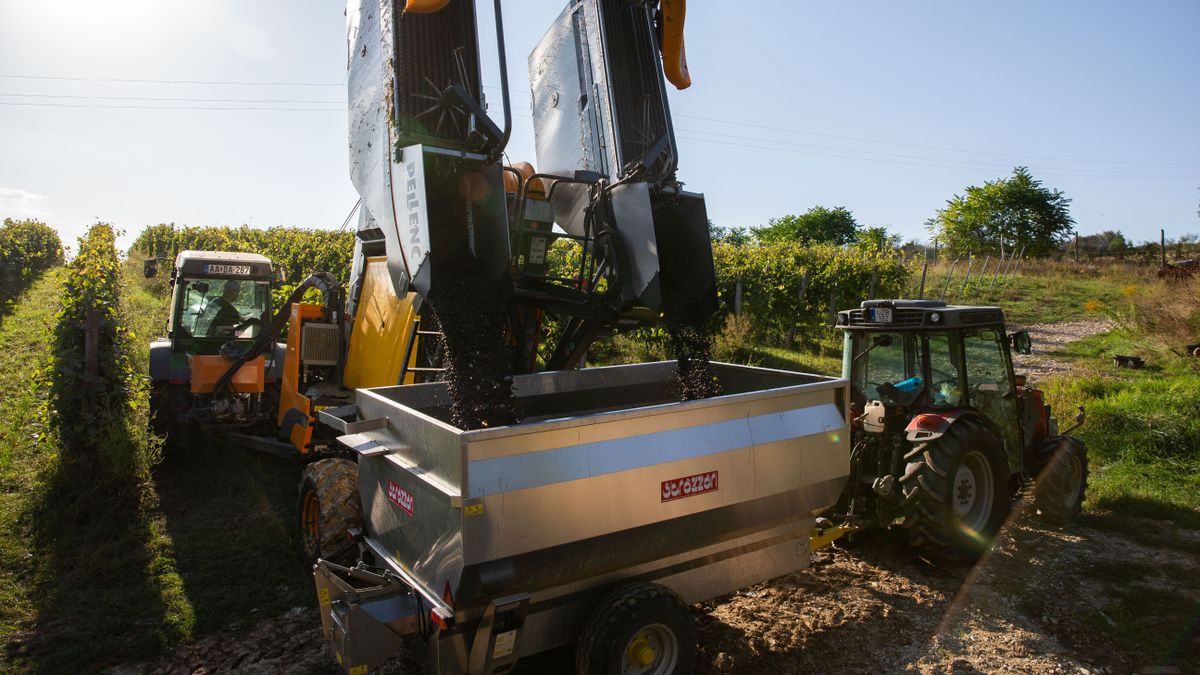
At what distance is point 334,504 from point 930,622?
3.51 meters

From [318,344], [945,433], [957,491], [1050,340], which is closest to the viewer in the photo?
[945,433]

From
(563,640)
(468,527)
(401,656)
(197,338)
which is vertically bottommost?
(401,656)

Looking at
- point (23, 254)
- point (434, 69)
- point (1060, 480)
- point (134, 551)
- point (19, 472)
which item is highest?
point (23, 254)

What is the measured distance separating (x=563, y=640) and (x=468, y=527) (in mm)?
817

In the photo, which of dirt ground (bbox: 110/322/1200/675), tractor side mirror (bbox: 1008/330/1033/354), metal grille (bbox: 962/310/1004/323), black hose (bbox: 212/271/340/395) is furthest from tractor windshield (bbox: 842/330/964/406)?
black hose (bbox: 212/271/340/395)

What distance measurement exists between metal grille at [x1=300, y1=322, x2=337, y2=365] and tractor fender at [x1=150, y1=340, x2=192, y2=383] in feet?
8.29

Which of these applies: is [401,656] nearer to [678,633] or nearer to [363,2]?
[678,633]

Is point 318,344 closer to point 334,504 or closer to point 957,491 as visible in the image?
point 334,504

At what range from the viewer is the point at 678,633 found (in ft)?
10.8

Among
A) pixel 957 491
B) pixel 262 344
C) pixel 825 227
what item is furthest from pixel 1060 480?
pixel 825 227

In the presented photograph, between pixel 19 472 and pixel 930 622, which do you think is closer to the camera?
pixel 930 622

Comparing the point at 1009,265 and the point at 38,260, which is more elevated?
the point at 38,260

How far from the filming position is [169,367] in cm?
811

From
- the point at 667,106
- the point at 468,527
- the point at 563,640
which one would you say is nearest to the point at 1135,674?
the point at 563,640
